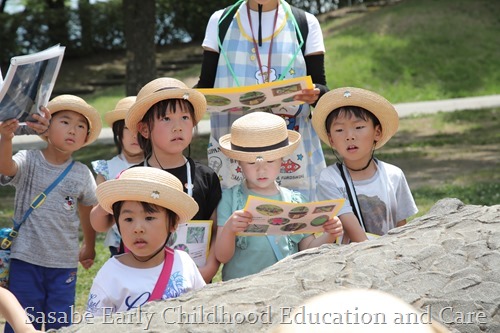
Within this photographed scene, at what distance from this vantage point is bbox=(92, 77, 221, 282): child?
4152mm

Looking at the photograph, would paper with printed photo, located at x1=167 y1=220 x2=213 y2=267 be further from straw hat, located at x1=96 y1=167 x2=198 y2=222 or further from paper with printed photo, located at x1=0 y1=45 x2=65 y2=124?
paper with printed photo, located at x1=0 y1=45 x2=65 y2=124

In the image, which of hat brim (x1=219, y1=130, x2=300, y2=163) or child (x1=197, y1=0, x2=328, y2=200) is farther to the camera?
child (x1=197, y1=0, x2=328, y2=200)

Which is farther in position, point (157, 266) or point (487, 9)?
point (487, 9)

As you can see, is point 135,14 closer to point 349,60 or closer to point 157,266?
point 349,60

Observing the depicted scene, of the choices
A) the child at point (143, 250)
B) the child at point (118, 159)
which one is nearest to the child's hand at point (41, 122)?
the child at point (118, 159)

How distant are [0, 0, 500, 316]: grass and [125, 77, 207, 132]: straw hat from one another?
5853mm

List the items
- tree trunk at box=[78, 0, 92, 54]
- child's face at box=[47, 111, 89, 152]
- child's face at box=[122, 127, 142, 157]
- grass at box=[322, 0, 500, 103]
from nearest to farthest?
child's face at box=[47, 111, 89, 152], child's face at box=[122, 127, 142, 157], grass at box=[322, 0, 500, 103], tree trunk at box=[78, 0, 92, 54]

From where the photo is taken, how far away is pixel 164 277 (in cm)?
339

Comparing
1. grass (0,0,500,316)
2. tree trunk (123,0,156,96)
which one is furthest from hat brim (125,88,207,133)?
tree trunk (123,0,156,96)

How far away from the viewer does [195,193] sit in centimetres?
417

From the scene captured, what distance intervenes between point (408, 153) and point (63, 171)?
29.7 ft

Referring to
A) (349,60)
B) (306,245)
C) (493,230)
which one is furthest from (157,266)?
(349,60)

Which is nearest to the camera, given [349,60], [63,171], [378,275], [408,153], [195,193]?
[378,275]

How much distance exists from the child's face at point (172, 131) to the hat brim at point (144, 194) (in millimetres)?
689
